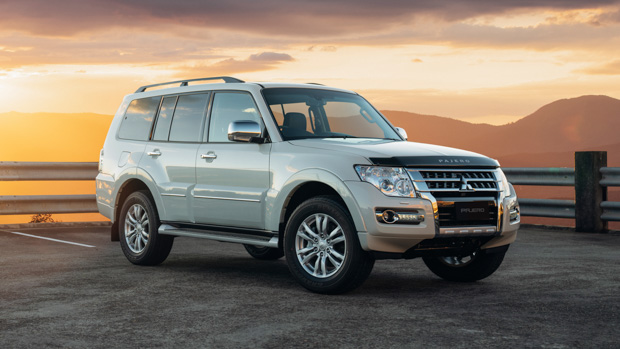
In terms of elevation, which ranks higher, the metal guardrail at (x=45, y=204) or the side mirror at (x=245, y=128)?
the side mirror at (x=245, y=128)

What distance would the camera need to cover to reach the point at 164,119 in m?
9.48

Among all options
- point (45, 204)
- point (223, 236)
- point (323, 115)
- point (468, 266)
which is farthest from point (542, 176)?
point (45, 204)

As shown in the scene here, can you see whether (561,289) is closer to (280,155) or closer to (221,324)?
(280,155)

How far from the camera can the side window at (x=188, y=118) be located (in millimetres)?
8945

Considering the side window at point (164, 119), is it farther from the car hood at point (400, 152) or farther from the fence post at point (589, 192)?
the fence post at point (589, 192)

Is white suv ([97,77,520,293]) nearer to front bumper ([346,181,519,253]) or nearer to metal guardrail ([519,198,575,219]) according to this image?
front bumper ([346,181,519,253])

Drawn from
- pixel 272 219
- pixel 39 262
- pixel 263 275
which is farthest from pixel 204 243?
pixel 272 219

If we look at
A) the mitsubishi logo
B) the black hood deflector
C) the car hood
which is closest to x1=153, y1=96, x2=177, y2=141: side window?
the car hood

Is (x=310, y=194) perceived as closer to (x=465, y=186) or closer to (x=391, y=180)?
(x=391, y=180)

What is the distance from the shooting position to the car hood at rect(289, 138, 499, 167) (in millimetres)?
7079

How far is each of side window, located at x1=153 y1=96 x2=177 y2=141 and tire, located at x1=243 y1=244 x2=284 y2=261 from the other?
1.85 meters

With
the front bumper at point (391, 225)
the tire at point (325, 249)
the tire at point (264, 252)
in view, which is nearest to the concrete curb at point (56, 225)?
the tire at point (264, 252)

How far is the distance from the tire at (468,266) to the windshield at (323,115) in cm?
137

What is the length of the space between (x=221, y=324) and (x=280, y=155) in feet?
7.44
